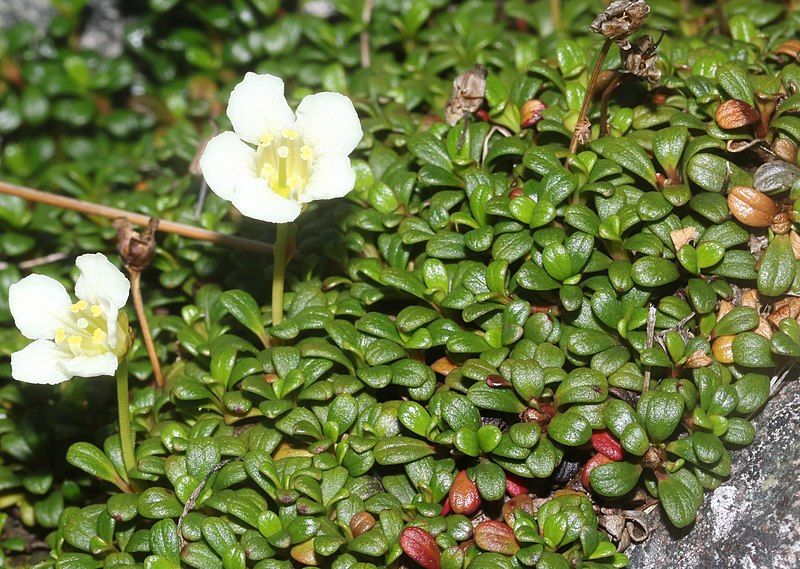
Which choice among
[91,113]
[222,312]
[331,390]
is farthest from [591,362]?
[91,113]

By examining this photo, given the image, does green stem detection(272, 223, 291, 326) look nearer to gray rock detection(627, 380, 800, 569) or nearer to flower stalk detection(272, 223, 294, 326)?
flower stalk detection(272, 223, 294, 326)

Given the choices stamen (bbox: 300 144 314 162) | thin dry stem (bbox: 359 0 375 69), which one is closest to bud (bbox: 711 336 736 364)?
stamen (bbox: 300 144 314 162)

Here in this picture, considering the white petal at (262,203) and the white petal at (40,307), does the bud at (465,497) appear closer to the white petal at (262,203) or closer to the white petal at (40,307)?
the white petal at (262,203)

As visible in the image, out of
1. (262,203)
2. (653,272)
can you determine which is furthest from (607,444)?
(262,203)

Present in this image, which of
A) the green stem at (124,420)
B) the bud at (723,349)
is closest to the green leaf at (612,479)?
the bud at (723,349)

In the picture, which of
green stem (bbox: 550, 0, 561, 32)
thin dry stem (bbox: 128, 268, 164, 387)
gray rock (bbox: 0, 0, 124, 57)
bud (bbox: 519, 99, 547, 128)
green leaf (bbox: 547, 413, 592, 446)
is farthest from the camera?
gray rock (bbox: 0, 0, 124, 57)

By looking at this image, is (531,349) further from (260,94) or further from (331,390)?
(260,94)

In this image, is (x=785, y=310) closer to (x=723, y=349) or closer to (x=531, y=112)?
(x=723, y=349)
